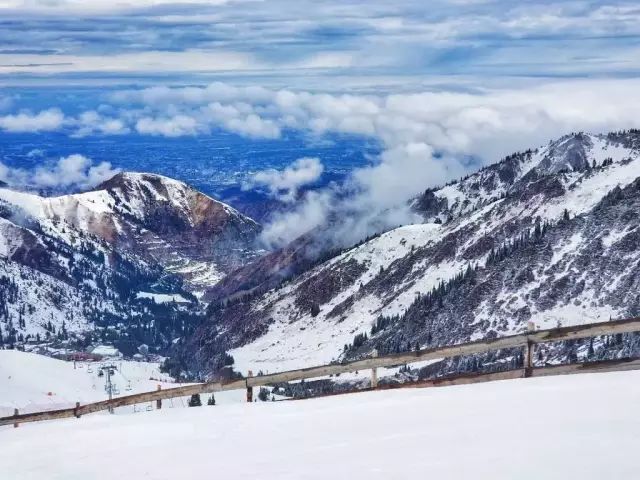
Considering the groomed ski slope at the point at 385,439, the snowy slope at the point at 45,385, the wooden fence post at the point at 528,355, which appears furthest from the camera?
the snowy slope at the point at 45,385

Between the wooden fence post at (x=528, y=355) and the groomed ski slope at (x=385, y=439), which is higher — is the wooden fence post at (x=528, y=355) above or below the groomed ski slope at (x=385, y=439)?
above

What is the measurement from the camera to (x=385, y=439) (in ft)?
61.2

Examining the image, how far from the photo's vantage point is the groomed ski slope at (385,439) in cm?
1567

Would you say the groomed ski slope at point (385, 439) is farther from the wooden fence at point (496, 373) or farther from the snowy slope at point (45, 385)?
the snowy slope at point (45, 385)

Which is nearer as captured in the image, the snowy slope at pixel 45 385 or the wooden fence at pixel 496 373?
the wooden fence at pixel 496 373

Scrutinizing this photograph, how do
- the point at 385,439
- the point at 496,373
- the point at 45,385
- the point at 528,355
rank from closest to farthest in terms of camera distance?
the point at 385,439, the point at 528,355, the point at 496,373, the point at 45,385

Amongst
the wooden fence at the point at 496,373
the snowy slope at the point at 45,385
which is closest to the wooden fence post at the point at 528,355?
the wooden fence at the point at 496,373

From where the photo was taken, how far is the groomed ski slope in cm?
1567

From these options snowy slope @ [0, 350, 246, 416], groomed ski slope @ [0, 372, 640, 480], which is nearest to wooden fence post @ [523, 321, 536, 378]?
groomed ski slope @ [0, 372, 640, 480]

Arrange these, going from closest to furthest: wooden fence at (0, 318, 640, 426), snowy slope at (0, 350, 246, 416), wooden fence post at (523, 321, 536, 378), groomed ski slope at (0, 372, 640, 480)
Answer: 1. groomed ski slope at (0, 372, 640, 480)
2. wooden fence at (0, 318, 640, 426)
3. wooden fence post at (523, 321, 536, 378)
4. snowy slope at (0, 350, 246, 416)

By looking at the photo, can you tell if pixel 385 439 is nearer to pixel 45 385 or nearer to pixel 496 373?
pixel 496 373

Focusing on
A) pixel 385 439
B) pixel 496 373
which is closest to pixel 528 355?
pixel 496 373

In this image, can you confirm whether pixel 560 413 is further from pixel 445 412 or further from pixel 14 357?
pixel 14 357

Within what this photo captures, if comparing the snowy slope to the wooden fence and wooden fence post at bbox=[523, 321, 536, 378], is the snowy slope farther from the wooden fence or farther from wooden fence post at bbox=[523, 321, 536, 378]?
wooden fence post at bbox=[523, 321, 536, 378]
